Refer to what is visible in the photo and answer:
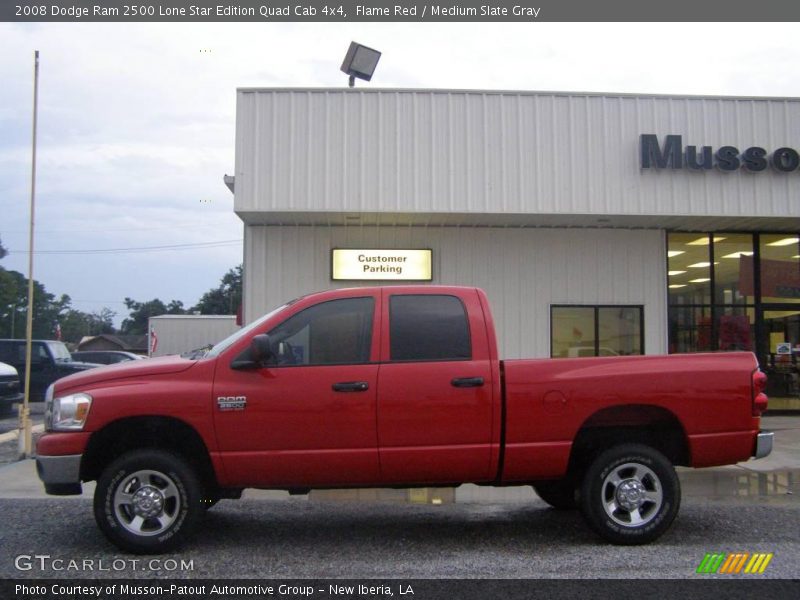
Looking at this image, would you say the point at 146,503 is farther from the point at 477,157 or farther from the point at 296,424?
the point at 477,157

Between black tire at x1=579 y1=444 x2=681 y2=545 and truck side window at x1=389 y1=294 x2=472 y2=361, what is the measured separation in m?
1.34

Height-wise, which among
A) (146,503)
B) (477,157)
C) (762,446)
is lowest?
(146,503)

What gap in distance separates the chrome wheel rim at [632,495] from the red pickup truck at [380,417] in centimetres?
1

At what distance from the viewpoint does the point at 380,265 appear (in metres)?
14.3

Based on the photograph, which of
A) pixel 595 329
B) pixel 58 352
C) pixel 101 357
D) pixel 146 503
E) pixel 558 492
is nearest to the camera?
pixel 146 503

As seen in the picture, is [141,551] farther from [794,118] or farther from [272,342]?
[794,118]

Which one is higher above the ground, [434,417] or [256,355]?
[256,355]

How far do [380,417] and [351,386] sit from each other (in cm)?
31

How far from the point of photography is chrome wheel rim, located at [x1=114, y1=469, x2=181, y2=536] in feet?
19.4

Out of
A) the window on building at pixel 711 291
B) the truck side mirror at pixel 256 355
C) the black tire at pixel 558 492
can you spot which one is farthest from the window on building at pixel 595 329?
the truck side mirror at pixel 256 355

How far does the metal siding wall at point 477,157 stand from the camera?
44.5 feet

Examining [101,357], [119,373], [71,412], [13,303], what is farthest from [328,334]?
[13,303]

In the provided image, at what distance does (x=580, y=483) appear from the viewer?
630 cm

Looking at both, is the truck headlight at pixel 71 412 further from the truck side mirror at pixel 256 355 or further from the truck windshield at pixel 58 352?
the truck windshield at pixel 58 352
